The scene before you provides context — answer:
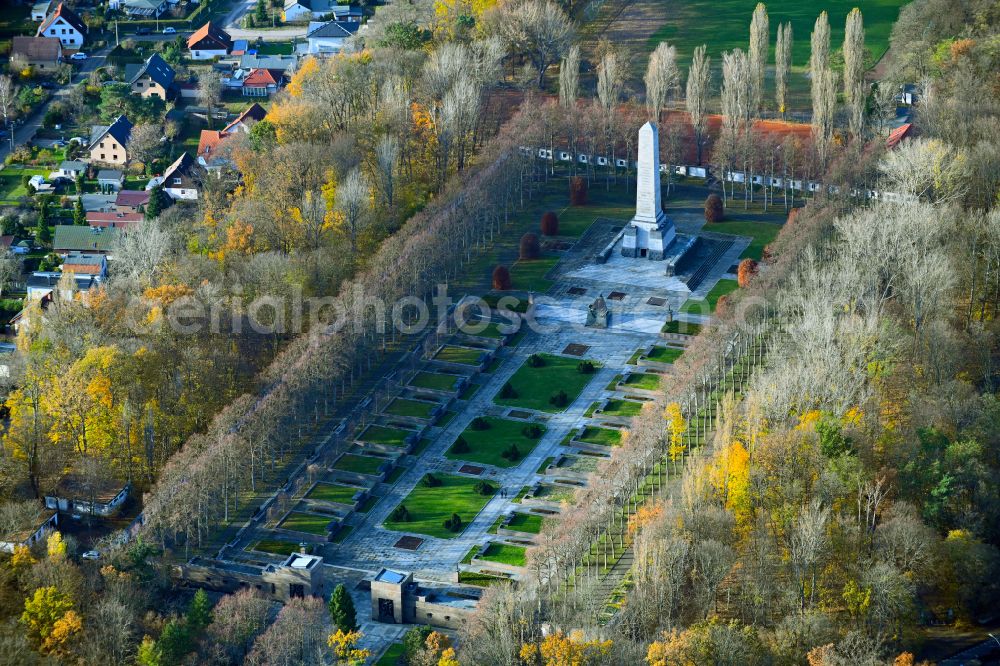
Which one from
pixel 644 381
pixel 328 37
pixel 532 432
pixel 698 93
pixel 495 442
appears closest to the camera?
pixel 495 442

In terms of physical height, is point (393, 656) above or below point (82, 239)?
below

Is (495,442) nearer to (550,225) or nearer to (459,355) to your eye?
(459,355)

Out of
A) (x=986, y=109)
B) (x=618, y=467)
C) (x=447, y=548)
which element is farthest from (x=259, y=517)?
(x=986, y=109)

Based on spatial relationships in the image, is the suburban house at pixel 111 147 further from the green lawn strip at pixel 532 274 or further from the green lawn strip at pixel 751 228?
the green lawn strip at pixel 751 228

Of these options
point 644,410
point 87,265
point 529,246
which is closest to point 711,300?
point 529,246

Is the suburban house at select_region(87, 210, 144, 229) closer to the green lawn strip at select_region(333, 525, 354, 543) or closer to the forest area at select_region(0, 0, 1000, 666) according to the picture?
the forest area at select_region(0, 0, 1000, 666)

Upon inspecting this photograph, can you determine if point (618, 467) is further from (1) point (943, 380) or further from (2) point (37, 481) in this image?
(2) point (37, 481)
